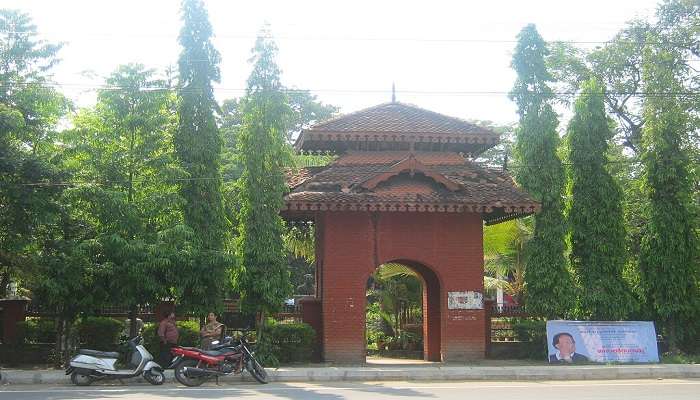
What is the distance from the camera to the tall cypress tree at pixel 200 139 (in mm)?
19703

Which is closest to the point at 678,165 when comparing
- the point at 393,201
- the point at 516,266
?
the point at 516,266

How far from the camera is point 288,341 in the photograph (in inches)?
780

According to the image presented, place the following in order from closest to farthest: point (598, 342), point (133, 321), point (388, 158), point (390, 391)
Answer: point (390, 391), point (133, 321), point (598, 342), point (388, 158)

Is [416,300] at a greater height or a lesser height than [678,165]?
lesser

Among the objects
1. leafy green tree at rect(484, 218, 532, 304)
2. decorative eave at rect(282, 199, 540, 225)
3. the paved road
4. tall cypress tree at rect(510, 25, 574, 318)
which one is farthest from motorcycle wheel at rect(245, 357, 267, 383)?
leafy green tree at rect(484, 218, 532, 304)

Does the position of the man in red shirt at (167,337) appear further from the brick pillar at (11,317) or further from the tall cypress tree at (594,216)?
the tall cypress tree at (594,216)

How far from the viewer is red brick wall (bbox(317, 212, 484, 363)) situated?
20172 millimetres

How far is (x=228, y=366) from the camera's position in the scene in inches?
629

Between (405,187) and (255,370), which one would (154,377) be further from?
(405,187)

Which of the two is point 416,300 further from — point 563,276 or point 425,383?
point 425,383

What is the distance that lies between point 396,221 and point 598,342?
6.23m

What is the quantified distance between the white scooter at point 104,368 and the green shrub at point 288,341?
3.87 metres

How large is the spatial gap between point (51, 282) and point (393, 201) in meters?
8.43

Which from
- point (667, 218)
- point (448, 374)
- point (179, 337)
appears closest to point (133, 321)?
point (179, 337)
